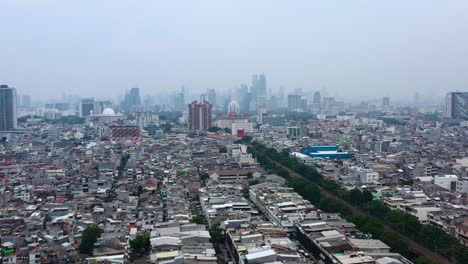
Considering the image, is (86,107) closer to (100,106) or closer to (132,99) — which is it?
(100,106)

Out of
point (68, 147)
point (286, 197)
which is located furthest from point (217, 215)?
point (68, 147)

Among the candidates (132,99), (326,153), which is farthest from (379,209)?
(132,99)

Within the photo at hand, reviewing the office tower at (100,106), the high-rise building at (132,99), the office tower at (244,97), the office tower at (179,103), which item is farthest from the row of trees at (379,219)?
the high-rise building at (132,99)

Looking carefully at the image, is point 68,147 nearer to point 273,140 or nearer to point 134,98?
point 273,140

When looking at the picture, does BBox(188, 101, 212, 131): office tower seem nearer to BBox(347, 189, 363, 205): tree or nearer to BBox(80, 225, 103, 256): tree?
BBox(347, 189, 363, 205): tree

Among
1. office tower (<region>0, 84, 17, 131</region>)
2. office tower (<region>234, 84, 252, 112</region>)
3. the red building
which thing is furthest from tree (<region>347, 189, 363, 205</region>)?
office tower (<region>234, 84, 252, 112</region>)

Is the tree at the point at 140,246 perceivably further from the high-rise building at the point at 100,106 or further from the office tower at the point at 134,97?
the office tower at the point at 134,97
